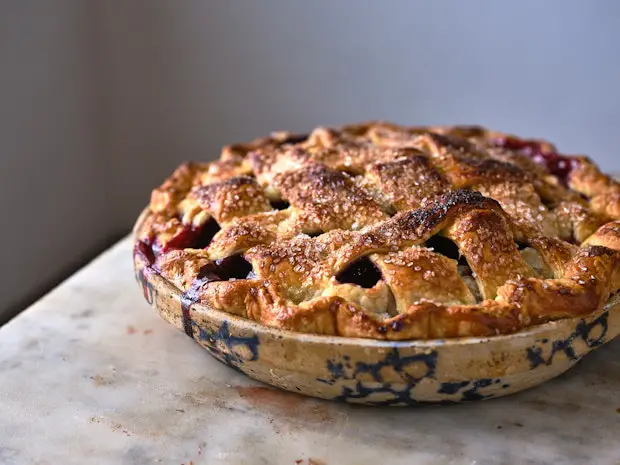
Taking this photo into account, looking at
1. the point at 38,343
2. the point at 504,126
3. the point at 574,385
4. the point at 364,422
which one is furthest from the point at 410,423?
the point at 504,126

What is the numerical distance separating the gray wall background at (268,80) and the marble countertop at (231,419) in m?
1.32

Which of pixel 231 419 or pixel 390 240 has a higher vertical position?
pixel 390 240

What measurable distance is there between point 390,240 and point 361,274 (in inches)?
2.5

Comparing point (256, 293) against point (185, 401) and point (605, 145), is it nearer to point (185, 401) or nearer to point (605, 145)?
point (185, 401)

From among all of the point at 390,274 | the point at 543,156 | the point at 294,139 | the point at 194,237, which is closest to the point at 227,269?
the point at 194,237

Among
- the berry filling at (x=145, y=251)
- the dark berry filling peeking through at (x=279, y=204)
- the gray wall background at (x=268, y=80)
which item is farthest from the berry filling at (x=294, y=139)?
the gray wall background at (x=268, y=80)

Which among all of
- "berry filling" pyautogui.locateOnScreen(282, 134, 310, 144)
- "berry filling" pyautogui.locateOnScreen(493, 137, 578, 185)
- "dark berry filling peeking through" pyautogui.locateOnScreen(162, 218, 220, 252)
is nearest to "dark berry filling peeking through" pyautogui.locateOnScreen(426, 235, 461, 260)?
"dark berry filling peeking through" pyautogui.locateOnScreen(162, 218, 220, 252)

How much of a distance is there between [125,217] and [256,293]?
1.96 metres

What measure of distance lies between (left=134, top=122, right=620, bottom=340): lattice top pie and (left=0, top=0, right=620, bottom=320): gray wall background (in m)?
1.28

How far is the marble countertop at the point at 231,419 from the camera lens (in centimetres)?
92

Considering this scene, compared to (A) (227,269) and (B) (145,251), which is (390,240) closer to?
(A) (227,269)

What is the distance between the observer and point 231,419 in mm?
988

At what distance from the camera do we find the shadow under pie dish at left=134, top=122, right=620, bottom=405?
0.89 meters

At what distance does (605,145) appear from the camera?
265cm
